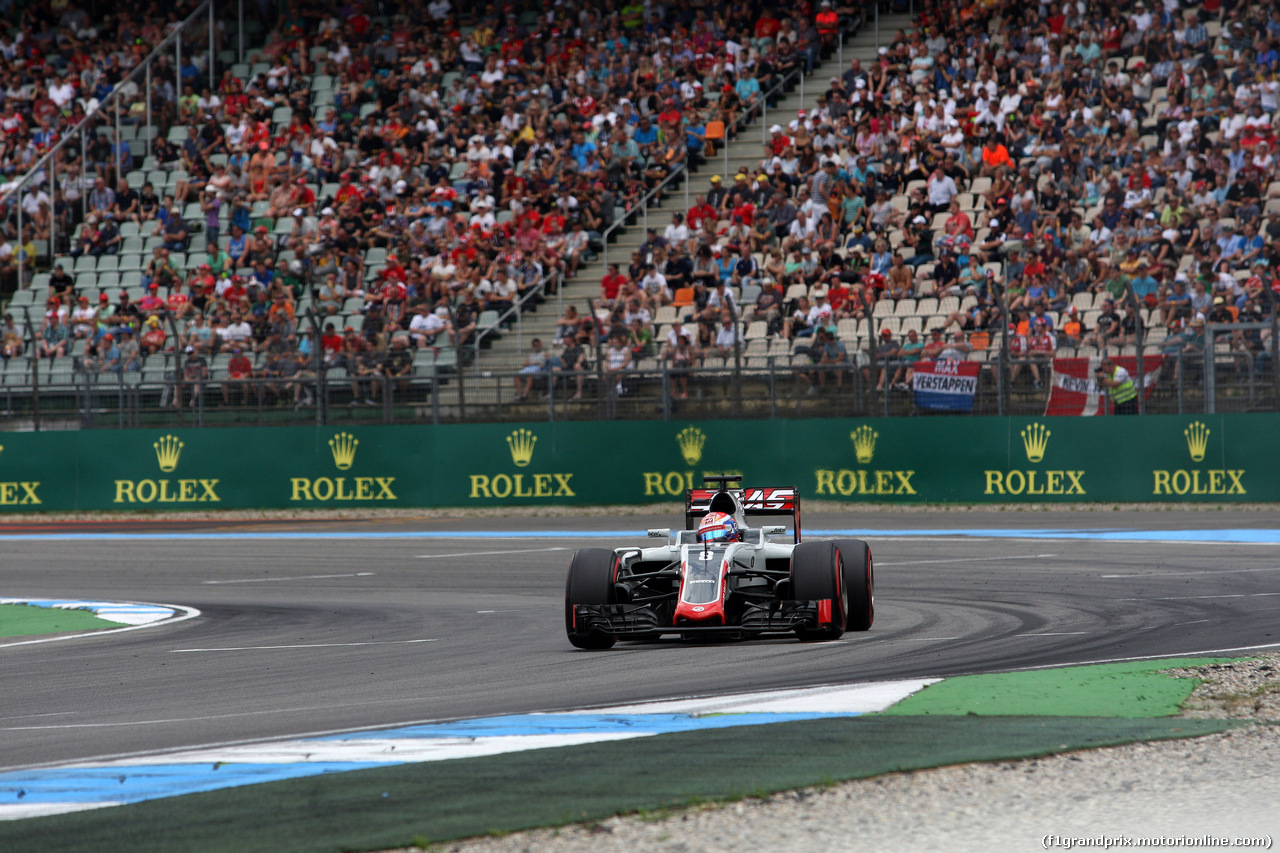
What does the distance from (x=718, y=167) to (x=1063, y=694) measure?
2161 cm

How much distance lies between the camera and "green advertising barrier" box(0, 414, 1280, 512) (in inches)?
833

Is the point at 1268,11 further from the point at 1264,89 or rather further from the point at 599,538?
the point at 599,538

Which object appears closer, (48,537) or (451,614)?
(451,614)

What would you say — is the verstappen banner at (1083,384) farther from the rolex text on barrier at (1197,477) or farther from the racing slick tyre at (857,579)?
the racing slick tyre at (857,579)

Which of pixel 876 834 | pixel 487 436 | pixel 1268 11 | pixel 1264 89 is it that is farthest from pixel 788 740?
pixel 1268 11

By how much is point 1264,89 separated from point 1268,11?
72.6 inches

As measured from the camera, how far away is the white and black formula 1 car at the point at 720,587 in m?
9.40

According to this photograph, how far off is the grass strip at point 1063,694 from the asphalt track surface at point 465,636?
0.57 m

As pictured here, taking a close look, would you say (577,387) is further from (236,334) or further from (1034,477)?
(1034,477)

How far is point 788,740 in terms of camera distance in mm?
6031

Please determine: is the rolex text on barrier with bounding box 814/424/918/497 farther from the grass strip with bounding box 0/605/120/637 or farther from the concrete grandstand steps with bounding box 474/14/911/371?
the grass strip with bounding box 0/605/120/637

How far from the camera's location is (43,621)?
40.7ft

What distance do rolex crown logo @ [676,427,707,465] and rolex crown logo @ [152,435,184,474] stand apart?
322 inches

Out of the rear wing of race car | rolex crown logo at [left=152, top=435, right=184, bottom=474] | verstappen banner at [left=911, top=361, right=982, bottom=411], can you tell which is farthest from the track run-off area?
→ rolex crown logo at [left=152, top=435, right=184, bottom=474]
